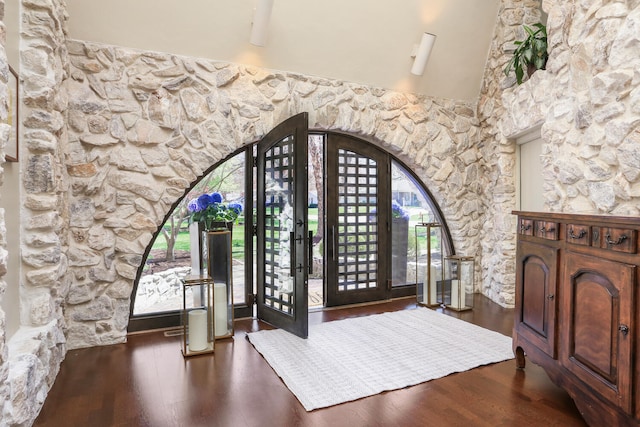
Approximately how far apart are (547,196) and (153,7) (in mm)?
3586

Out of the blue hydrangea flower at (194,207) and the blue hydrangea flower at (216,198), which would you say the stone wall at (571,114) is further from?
the blue hydrangea flower at (194,207)

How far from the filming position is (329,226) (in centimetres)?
422

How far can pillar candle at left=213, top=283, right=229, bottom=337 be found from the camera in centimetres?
324

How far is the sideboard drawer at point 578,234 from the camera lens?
6.29ft

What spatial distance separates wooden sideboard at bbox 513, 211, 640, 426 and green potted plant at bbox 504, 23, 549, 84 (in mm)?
1916

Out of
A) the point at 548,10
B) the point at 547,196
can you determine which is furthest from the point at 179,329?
the point at 548,10

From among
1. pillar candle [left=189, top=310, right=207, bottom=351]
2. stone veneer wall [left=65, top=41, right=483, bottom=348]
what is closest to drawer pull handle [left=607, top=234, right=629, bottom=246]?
pillar candle [left=189, top=310, right=207, bottom=351]

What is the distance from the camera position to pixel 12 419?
162 cm

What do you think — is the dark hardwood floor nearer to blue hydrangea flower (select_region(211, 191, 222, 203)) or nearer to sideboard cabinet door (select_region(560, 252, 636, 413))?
sideboard cabinet door (select_region(560, 252, 636, 413))

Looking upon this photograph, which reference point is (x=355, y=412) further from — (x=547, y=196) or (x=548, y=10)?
(x=548, y=10)

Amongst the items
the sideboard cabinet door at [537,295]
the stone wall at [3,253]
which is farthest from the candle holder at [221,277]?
the sideboard cabinet door at [537,295]

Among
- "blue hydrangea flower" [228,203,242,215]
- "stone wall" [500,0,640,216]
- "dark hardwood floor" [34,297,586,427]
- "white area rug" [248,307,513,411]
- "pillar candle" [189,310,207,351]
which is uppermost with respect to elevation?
"stone wall" [500,0,640,216]

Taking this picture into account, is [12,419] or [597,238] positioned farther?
[597,238]

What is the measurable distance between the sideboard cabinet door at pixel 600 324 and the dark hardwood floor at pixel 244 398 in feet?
1.25
